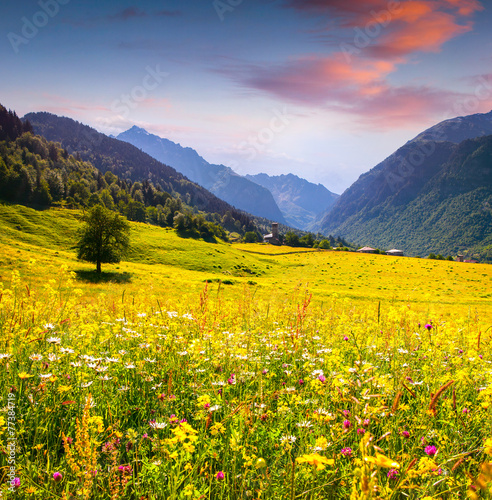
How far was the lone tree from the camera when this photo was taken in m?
42.4

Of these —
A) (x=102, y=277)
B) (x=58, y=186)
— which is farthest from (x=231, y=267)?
(x=58, y=186)

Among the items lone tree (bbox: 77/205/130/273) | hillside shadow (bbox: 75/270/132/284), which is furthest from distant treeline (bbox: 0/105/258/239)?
hillside shadow (bbox: 75/270/132/284)

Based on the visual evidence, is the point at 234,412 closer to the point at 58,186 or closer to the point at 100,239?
the point at 100,239

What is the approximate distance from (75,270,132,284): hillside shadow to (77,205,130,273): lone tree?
158 cm

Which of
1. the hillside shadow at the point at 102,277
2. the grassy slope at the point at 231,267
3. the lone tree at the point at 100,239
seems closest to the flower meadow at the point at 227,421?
the hillside shadow at the point at 102,277

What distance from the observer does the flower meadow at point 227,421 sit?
2.43m

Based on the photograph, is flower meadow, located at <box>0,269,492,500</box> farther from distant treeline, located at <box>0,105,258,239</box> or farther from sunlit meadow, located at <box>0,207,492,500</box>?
distant treeline, located at <box>0,105,258,239</box>

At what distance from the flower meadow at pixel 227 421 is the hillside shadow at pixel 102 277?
3470 cm

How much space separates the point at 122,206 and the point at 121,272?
4023 inches

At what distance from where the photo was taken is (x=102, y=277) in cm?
4022

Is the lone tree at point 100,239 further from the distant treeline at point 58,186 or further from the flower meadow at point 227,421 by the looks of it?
the distant treeline at point 58,186

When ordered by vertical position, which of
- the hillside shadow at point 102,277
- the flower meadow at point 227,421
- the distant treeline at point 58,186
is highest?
the distant treeline at point 58,186

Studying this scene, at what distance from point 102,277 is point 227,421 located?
41660 mm

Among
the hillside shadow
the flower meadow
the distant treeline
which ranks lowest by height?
the hillside shadow
